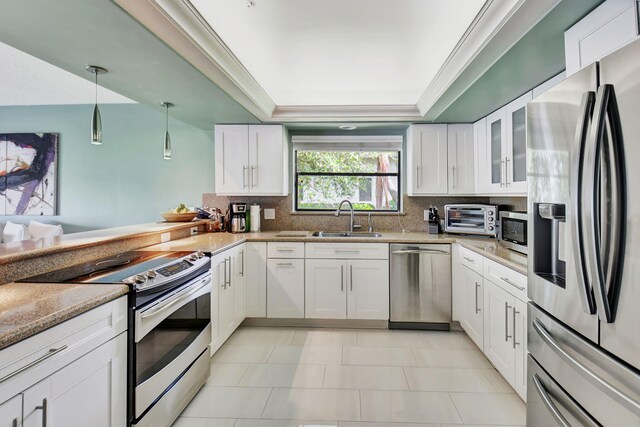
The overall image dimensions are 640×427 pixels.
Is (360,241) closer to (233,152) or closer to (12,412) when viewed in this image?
(233,152)

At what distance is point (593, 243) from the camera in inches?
37.3

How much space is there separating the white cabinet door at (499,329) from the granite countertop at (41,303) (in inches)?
87.7

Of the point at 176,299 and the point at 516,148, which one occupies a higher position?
the point at 516,148

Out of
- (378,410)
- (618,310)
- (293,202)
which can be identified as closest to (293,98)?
(293,202)

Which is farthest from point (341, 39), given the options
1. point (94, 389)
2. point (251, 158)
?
point (94, 389)

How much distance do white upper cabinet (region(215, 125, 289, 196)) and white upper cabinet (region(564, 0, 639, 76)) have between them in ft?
8.55

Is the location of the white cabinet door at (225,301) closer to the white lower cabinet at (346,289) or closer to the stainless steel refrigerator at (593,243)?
the white lower cabinet at (346,289)

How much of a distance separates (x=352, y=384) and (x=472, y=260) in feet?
A: 4.67

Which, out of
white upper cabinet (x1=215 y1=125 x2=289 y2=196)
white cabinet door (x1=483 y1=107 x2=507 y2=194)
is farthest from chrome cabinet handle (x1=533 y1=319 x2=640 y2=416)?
white upper cabinet (x1=215 y1=125 x2=289 y2=196)

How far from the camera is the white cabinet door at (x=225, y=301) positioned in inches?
102

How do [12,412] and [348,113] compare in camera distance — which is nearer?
[12,412]

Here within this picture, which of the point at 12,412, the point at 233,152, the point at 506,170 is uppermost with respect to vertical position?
the point at 233,152

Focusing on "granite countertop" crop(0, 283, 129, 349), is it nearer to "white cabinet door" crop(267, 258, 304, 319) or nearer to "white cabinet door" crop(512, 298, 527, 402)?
"white cabinet door" crop(267, 258, 304, 319)

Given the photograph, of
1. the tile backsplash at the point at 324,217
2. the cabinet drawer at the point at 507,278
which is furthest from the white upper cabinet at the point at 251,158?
the cabinet drawer at the point at 507,278
